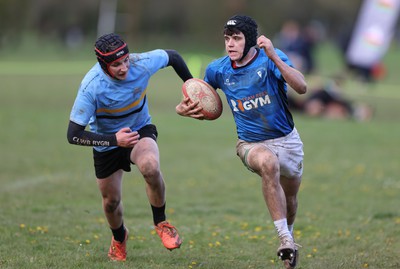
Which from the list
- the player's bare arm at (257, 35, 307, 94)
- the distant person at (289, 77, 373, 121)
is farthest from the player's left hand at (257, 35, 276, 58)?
the distant person at (289, 77, 373, 121)

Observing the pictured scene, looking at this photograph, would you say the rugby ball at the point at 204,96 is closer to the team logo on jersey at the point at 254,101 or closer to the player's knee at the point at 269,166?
the team logo on jersey at the point at 254,101

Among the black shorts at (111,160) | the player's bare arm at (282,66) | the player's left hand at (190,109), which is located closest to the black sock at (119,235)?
the black shorts at (111,160)

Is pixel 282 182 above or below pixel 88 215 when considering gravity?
above

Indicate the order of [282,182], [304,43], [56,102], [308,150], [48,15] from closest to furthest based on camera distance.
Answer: [282,182], [308,150], [56,102], [304,43], [48,15]

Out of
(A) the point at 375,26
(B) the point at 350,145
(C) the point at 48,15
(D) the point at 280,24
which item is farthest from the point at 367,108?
(C) the point at 48,15

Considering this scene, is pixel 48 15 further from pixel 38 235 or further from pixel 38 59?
pixel 38 235

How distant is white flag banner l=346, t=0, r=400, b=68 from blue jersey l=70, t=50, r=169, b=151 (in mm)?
15868

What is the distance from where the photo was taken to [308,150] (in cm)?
1555

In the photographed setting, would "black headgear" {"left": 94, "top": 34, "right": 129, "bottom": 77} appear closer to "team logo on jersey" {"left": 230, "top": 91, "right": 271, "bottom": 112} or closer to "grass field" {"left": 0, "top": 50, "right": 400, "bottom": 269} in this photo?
"team logo on jersey" {"left": 230, "top": 91, "right": 271, "bottom": 112}

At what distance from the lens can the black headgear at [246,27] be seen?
660 centimetres

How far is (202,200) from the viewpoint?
10.9m

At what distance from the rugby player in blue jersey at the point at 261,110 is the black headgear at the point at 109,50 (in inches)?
28.1

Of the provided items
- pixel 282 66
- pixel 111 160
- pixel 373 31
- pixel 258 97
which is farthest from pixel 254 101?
pixel 373 31

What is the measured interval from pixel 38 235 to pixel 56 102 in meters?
15.4
